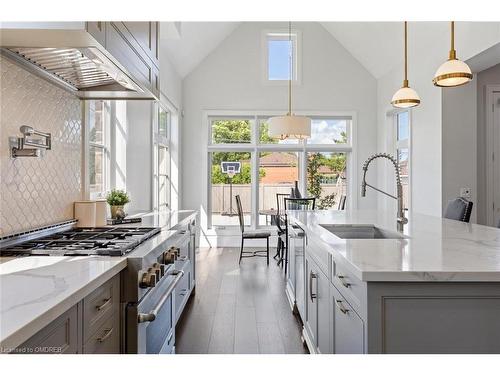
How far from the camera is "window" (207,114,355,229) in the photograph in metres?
7.30

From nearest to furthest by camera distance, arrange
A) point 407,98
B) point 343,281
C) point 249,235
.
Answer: point 343,281 → point 407,98 → point 249,235

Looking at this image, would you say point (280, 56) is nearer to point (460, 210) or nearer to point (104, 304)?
point (460, 210)

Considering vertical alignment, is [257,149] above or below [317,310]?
above

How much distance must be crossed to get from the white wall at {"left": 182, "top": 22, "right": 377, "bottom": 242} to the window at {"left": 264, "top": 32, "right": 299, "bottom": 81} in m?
0.15

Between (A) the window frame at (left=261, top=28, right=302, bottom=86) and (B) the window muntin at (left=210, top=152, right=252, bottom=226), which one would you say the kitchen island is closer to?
(B) the window muntin at (left=210, top=152, right=252, bottom=226)

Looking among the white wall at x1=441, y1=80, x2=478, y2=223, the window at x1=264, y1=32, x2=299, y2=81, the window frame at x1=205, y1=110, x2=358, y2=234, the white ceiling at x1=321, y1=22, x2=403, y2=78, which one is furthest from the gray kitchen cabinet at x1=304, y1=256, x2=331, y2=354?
the window at x1=264, y1=32, x2=299, y2=81

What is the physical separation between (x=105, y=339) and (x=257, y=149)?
6.05 metres

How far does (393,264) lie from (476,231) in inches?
48.9

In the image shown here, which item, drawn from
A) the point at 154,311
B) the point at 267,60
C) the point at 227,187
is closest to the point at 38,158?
the point at 154,311

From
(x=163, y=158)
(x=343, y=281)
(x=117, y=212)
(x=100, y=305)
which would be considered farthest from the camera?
(x=163, y=158)

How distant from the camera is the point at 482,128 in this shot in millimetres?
5000

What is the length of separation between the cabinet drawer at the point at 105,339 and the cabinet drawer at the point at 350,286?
0.92 m

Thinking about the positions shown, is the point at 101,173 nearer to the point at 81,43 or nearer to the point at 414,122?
the point at 81,43

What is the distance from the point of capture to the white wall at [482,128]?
195 inches
